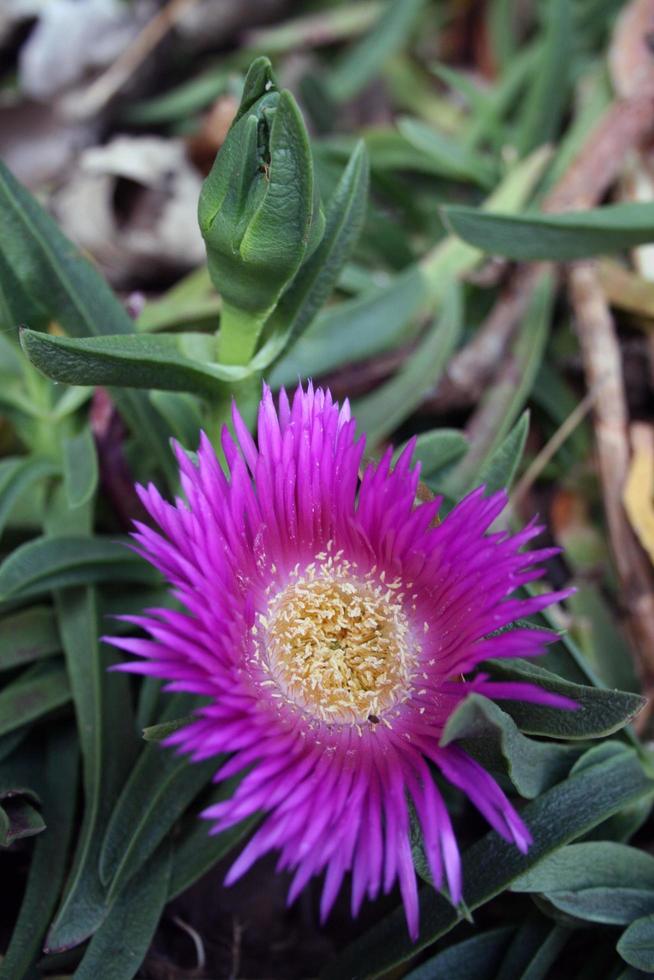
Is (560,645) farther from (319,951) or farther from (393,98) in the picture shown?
(393,98)

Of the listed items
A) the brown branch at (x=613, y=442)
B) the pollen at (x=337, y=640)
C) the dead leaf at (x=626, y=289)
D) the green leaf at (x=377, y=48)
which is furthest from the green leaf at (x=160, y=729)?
the green leaf at (x=377, y=48)

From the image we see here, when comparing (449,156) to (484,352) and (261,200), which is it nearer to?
(484,352)

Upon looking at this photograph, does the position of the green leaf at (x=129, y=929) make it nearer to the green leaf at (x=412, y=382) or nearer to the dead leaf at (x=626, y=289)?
the green leaf at (x=412, y=382)

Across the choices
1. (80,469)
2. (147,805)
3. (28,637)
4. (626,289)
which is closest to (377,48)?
(626,289)

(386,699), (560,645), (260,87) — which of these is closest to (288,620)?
(386,699)

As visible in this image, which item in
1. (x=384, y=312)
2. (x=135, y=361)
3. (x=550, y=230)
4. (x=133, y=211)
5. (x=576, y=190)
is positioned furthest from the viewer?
(x=133, y=211)
